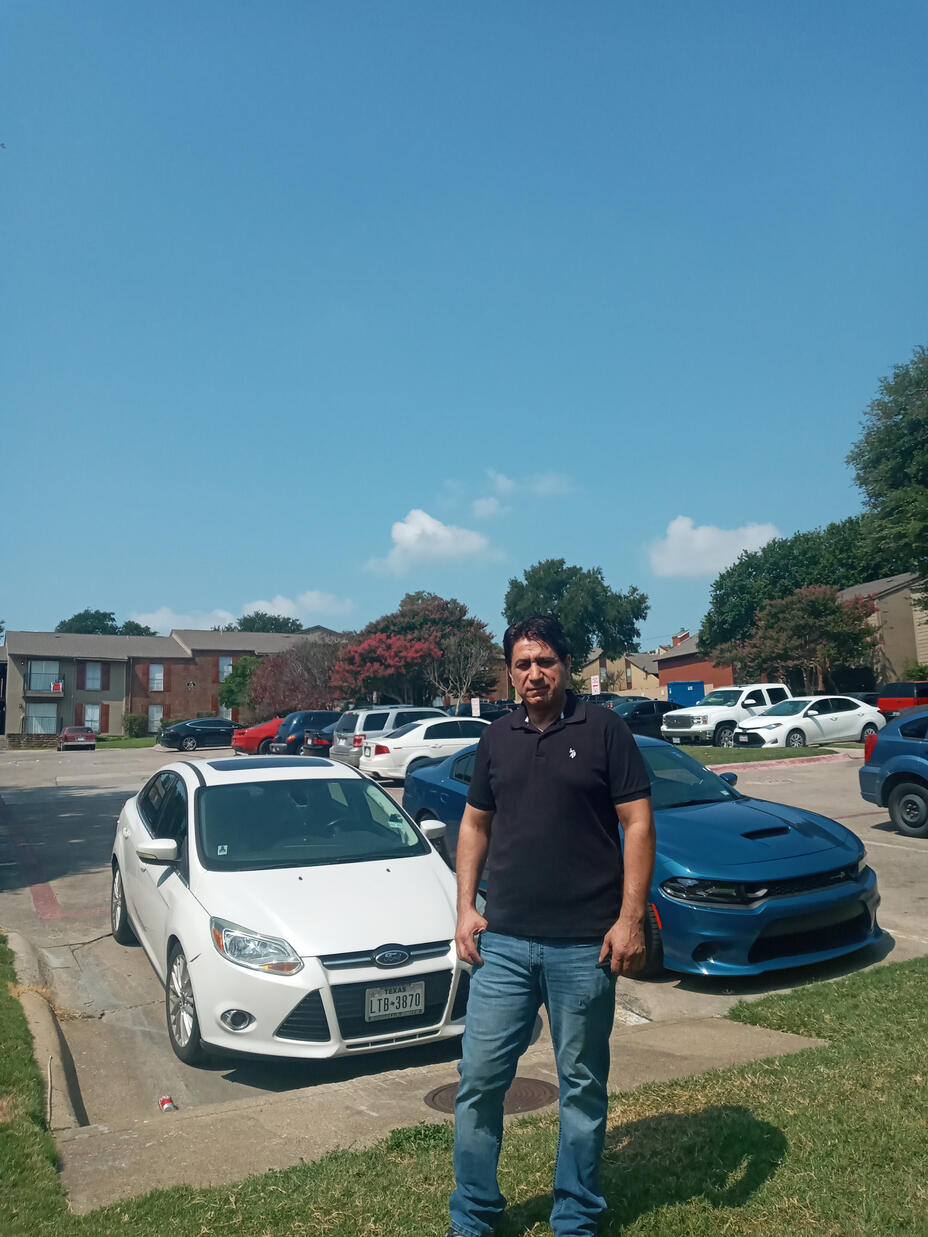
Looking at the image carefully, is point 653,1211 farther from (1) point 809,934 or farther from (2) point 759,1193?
(1) point 809,934

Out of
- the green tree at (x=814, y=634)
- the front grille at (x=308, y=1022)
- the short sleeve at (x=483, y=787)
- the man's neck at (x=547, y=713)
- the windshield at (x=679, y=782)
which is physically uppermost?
the green tree at (x=814, y=634)

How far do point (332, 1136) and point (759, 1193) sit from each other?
1.73 m

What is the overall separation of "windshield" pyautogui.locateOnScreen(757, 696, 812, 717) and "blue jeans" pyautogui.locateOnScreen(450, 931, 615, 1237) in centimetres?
2493

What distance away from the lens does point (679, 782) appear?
7.79 meters

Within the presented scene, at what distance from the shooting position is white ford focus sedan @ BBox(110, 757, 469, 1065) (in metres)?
4.91

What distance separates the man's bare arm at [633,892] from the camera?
112 inches

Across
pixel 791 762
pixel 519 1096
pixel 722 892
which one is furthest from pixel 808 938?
pixel 791 762

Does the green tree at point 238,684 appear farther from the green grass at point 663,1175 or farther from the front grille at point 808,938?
the green grass at point 663,1175

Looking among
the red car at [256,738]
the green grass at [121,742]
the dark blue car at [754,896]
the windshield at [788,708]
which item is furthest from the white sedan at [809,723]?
the green grass at [121,742]

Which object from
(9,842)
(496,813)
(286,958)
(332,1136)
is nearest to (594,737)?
(496,813)

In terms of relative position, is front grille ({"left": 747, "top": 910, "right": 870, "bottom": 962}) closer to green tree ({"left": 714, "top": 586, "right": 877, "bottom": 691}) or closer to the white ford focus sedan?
the white ford focus sedan

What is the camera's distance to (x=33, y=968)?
6926 mm

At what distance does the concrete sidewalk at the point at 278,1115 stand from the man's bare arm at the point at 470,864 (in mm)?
1395

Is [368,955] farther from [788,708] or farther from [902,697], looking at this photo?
[902,697]
